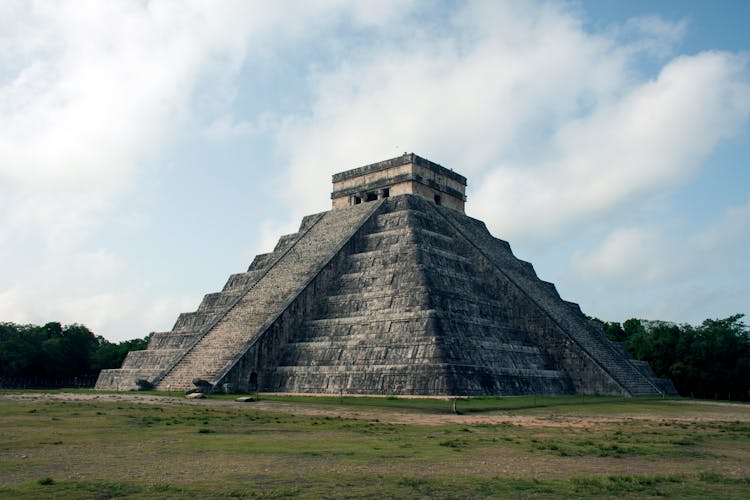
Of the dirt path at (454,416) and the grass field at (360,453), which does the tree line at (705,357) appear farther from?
the grass field at (360,453)

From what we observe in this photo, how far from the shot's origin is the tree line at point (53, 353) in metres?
47.9

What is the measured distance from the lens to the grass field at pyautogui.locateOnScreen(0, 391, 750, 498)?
8414 mm

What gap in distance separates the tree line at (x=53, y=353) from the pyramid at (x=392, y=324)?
17289 millimetres

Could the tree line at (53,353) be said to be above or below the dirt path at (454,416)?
above

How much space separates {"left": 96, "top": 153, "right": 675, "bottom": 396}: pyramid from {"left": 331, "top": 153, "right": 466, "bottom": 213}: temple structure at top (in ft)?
0.38

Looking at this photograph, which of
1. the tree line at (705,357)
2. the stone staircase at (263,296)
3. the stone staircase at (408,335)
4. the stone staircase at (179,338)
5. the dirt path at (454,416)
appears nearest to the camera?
the dirt path at (454,416)

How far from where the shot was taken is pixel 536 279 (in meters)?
40.9

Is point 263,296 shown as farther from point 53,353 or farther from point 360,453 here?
point 53,353

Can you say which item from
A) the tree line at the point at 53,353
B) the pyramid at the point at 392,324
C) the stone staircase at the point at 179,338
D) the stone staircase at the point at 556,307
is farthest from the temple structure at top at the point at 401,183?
the tree line at the point at 53,353

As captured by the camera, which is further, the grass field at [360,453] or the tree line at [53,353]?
the tree line at [53,353]

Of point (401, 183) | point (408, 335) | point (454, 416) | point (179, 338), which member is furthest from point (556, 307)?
point (179, 338)

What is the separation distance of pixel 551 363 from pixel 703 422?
12.7 metres

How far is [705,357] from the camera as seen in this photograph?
125 feet

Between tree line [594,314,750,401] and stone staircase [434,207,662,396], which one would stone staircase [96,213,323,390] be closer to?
stone staircase [434,207,662,396]
